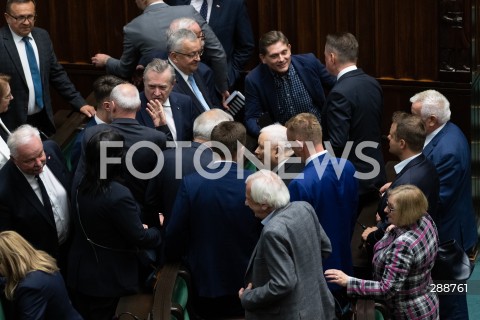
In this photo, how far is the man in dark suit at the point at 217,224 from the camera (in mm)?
6586

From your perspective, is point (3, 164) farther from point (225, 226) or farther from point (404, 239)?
point (404, 239)

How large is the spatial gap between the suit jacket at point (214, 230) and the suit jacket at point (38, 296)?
2.73 ft

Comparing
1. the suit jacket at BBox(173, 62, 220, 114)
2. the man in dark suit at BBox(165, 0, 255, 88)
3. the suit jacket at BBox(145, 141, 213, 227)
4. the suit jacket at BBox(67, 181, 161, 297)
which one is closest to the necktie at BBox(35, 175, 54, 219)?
the suit jacket at BBox(67, 181, 161, 297)

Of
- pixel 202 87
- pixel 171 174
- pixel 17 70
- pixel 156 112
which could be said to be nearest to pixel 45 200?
pixel 171 174

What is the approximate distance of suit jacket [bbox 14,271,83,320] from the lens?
19.7 feet

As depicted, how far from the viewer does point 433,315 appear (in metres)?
6.82

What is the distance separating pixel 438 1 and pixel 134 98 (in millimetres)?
3302

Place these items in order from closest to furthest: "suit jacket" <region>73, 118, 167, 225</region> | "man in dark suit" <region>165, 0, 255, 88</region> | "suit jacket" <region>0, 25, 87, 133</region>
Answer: "suit jacket" <region>73, 118, 167, 225</region> → "suit jacket" <region>0, 25, 87, 133</region> → "man in dark suit" <region>165, 0, 255, 88</region>

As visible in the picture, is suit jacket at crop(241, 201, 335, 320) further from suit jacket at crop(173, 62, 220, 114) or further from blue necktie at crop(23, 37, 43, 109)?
blue necktie at crop(23, 37, 43, 109)

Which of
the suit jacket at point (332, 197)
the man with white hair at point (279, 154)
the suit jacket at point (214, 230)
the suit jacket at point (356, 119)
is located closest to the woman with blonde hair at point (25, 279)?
the suit jacket at point (214, 230)

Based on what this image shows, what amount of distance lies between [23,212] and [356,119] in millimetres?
2402

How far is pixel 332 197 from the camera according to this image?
6777 mm

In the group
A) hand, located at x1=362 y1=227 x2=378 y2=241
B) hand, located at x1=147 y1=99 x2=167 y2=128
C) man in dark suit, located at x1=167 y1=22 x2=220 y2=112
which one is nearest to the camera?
hand, located at x1=362 y1=227 x2=378 y2=241

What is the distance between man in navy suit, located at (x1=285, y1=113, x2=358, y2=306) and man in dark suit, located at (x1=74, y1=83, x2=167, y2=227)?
845mm
